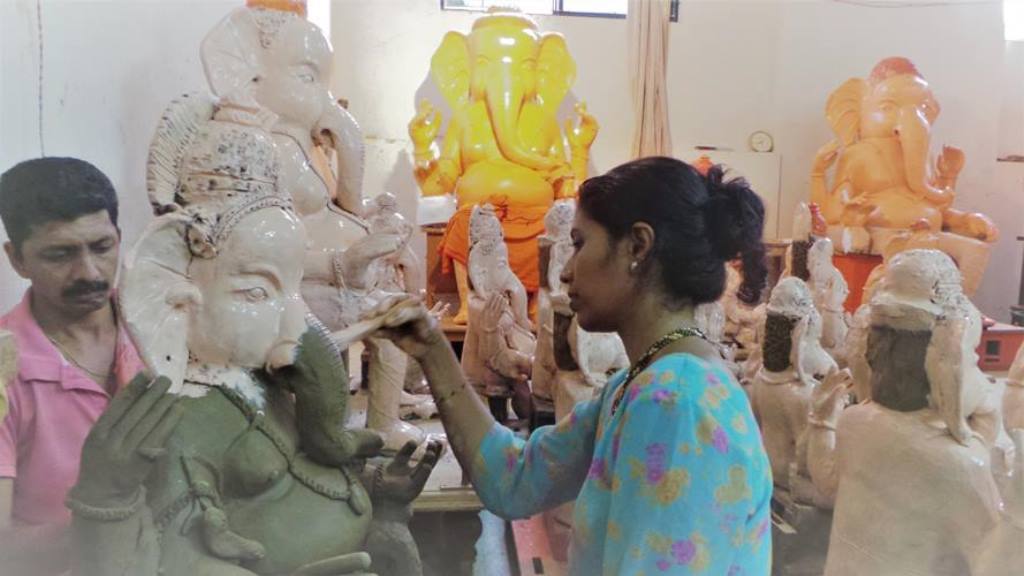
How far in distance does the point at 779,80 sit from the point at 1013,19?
1.72 meters

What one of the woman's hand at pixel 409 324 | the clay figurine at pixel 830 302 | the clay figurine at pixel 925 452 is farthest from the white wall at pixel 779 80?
the woman's hand at pixel 409 324

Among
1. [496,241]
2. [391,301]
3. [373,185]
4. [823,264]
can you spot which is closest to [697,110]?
[373,185]

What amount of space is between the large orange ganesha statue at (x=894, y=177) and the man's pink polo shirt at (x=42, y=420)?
4.34 meters

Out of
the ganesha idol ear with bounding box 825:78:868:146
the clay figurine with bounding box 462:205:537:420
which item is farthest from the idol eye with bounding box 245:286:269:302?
the ganesha idol ear with bounding box 825:78:868:146

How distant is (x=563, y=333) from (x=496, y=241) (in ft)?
2.66

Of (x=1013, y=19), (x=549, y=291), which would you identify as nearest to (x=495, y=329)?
(x=549, y=291)

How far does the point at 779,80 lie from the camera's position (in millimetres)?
5797

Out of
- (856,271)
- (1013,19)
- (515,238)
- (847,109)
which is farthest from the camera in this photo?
(1013,19)

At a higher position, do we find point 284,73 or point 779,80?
point 779,80

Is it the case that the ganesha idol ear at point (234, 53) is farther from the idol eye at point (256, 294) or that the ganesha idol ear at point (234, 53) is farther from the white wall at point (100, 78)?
the idol eye at point (256, 294)

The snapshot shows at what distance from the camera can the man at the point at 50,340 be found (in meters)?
1.03

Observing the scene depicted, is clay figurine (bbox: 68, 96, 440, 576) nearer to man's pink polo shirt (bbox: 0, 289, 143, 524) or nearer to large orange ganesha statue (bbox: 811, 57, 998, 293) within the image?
man's pink polo shirt (bbox: 0, 289, 143, 524)

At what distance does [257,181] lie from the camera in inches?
42.4

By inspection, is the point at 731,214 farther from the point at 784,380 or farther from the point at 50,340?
the point at 784,380
